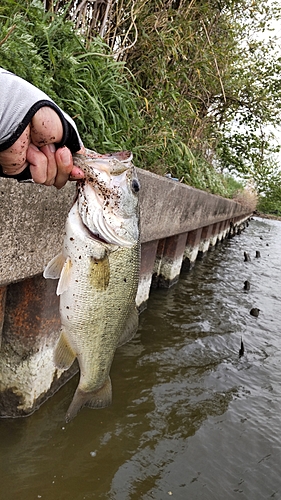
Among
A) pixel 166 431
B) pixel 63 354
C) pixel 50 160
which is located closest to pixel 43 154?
pixel 50 160

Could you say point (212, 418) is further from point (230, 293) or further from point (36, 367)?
point (230, 293)

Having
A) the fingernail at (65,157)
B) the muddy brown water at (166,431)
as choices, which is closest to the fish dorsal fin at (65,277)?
the fingernail at (65,157)

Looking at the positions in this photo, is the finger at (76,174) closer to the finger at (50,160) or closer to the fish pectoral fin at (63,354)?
the finger at (50,160)

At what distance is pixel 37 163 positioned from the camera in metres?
1.65

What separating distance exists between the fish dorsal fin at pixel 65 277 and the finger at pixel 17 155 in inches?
16.4

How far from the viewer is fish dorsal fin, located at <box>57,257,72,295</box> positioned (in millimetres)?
1834

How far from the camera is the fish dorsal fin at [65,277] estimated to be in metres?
1.83

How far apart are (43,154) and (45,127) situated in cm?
13

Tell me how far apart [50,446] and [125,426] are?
2.06 feet

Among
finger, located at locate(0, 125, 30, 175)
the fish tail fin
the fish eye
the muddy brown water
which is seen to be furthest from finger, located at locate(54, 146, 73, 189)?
the muddy brown water

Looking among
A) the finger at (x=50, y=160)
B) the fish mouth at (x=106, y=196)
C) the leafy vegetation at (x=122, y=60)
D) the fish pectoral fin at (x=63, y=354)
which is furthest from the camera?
the leafy vegetation at (x=122, y=60)

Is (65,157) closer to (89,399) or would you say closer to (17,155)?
(17,155)

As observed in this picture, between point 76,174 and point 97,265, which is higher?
point 76,174

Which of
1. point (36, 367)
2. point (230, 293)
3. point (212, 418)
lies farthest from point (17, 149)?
point (230, 293)
